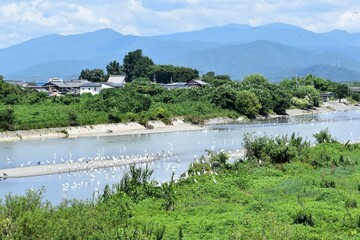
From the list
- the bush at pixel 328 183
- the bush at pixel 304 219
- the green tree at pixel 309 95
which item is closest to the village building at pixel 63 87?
the green tree at pixel 309 95

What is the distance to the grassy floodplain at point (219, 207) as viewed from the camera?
15.7 metres

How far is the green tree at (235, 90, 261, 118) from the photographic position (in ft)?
267

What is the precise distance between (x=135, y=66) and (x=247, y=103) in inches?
2091

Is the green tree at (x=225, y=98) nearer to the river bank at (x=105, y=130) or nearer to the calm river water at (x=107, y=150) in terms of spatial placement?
the river bank at (x=105, y=130)

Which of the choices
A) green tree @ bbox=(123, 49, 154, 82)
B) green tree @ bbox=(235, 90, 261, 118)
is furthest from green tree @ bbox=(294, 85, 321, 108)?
green tree @ bbox=(123, 49, 154, 82)

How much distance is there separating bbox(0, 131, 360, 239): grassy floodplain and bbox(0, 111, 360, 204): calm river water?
502 centimetres

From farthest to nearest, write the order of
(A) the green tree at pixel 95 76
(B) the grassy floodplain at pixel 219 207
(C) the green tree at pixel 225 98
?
(A) the green tree at pixel 95 76, (C) the green tree at pixel 225 98, (B) the grassy floodplain at pixel 219 207

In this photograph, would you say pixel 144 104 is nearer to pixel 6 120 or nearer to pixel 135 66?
pixel 6 120

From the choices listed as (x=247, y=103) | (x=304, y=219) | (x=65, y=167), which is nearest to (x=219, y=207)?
(x=304, y=219)

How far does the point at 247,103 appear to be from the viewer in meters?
81.4

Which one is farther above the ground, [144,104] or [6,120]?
[144,104]

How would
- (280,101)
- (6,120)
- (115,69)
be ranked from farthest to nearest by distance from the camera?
(115,69), (280,101), (6,120)

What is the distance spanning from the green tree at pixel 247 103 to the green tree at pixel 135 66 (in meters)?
48.9

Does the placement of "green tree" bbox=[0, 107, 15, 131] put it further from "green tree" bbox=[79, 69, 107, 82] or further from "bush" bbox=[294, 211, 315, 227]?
"green tree" bbox=[79, 69, 107, 82]
